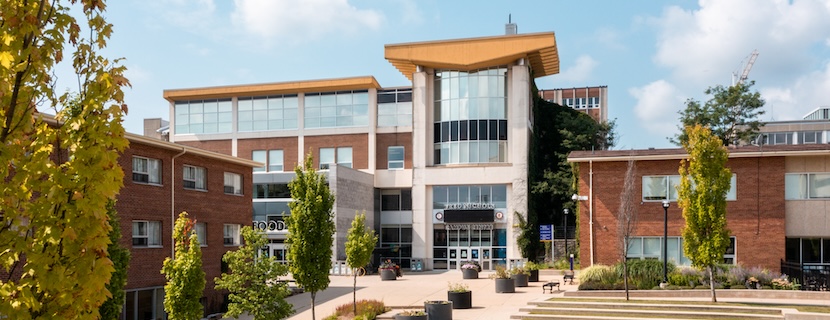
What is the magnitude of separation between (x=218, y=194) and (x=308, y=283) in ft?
40.5

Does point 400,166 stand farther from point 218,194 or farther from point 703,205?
point 703,205

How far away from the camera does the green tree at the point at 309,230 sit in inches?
851

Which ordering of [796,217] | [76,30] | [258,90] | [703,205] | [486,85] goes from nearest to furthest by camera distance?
[76,30] → [703,205] → [796,217] → [486,85] → [258,90]

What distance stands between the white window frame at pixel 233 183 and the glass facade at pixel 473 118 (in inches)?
820

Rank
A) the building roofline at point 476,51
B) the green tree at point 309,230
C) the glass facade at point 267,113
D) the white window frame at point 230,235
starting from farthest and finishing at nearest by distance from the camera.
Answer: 1. the glass facade at point 267,113
2. the building roofline at point 476,51
3. the white window frame at point 230,235
4. the green tree at point 309,230

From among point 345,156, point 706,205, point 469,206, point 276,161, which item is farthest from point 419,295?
Result: point 276,161

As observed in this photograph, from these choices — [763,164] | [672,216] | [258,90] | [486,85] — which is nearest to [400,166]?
[486,85]

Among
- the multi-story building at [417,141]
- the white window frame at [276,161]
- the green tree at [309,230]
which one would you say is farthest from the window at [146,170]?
the white window frame at [276,161]

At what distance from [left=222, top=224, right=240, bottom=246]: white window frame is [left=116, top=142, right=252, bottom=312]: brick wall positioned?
258 millimetres

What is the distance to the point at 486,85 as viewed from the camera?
2069 inches

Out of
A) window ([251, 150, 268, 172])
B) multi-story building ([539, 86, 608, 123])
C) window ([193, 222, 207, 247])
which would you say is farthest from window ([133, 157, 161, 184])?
multi-story building ([539, 86, 608, 123])

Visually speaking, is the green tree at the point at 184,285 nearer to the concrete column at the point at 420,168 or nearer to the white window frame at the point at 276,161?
the concrete column at the point at 420,168

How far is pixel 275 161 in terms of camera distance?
57719 millimetres

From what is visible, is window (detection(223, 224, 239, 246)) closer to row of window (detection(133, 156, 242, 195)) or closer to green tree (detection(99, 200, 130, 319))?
row of window (detection(133, 156, 242, 195))
